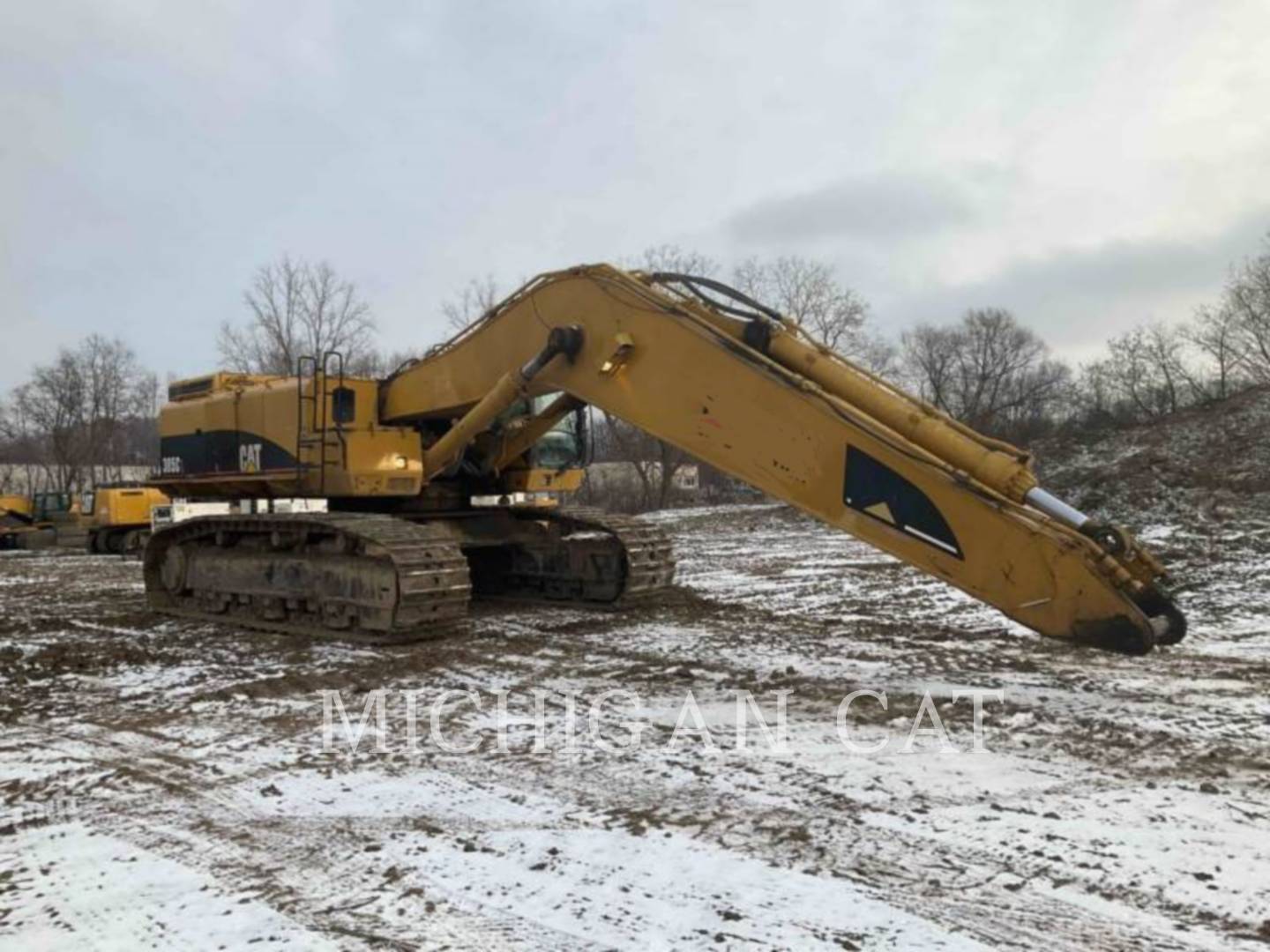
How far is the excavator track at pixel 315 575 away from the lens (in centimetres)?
843

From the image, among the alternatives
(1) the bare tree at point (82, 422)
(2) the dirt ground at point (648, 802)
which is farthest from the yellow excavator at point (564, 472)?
(1) the bare tree at point (82, 422)

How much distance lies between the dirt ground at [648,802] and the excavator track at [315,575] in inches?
16.4

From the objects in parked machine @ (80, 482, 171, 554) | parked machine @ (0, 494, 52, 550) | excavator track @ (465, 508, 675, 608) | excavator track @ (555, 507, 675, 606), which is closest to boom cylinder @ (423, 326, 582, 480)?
excavator track @ (465, 508, 675, 608)

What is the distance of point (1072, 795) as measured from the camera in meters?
4.54

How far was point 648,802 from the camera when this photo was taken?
4.58 meters

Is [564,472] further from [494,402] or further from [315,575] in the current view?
[315,575]

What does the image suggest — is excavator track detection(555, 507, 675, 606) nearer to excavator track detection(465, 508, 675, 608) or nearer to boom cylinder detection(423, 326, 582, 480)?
excavator track detection(465, 508, 675, 608)

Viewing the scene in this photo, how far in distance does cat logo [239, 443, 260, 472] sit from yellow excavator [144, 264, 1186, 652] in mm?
21

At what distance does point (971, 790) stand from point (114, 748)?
4748 millimetres

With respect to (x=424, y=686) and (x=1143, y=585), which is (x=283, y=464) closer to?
(x=424, y=686)

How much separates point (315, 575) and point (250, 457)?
194cm

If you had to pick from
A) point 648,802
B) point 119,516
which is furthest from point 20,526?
point 648,802

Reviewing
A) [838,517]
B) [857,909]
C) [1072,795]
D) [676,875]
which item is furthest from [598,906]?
[838,517]

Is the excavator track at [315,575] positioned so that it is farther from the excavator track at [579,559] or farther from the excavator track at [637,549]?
the excavator track at [637,549]
